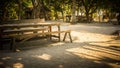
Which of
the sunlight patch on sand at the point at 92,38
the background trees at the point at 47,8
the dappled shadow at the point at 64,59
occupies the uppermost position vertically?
the background trees at the point at 47,8

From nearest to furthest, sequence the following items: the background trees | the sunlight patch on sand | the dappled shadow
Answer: the dappled shadow
the sunlight patch on sand
the background trees

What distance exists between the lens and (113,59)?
6.54m

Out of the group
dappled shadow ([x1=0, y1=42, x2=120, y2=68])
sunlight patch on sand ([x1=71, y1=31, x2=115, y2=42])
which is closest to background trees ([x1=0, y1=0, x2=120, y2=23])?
sunlight patch on sand ([x1=71, y1=31, x2=115, y2=42])

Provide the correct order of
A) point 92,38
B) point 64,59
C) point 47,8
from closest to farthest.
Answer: point 64,59 → point 92,38 → point 47,8

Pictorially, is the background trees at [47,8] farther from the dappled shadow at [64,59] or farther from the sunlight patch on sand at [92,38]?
the dappled shadow at [64,59]

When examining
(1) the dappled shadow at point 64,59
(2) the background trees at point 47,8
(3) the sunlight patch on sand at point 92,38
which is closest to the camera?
(1) the dappled shadow at point 64,59

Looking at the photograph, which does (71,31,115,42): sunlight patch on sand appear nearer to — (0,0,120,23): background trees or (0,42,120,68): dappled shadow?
(0,42,120,68): dappled shadow

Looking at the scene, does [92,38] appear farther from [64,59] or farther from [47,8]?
[47,8]

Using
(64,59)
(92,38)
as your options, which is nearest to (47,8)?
(92,38)

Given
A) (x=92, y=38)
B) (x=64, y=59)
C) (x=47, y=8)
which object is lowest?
(x=64, y=59)

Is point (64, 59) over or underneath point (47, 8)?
underneath

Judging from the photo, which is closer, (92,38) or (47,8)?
(92,38)

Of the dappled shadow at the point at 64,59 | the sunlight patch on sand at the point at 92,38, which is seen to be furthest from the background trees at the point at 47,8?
the dappled shadow at the point at 64,59

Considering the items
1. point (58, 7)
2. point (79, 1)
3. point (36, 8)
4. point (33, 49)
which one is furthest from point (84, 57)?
point (58, 7)
